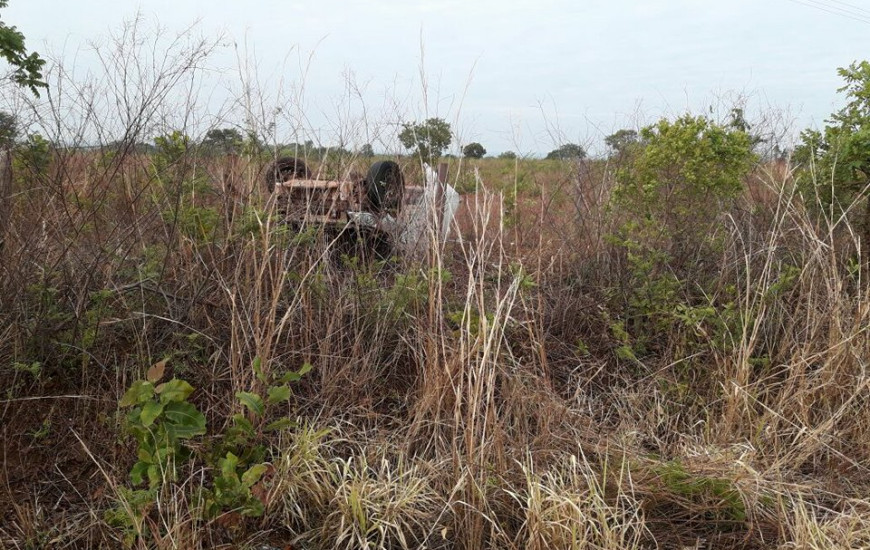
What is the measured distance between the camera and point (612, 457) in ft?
8.50

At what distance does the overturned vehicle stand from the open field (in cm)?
18

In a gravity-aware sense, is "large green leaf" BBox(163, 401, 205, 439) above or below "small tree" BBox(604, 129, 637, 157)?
below

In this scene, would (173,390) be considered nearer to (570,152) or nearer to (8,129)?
(8,129)

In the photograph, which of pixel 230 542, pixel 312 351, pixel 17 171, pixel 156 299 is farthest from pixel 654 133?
pixel 17 171

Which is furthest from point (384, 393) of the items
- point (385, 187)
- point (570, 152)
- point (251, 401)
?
point (570, 152)

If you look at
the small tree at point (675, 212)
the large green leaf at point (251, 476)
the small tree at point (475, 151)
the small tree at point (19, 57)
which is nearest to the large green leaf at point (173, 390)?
the large green leaf at point (251, 476)

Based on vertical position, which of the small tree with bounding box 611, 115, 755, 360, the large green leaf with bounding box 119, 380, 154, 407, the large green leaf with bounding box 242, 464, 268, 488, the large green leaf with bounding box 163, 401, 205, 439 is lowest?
the large green leaf with bounding box 242, 464, 268, 488

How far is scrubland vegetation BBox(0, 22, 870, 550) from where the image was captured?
7.31ft

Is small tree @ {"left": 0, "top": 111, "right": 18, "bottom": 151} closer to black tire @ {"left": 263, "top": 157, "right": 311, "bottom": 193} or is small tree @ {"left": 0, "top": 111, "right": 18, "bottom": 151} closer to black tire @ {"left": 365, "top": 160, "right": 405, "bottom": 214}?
black tire @ {"left": 263, "top": 157, "right": 311, "bottom": 193}

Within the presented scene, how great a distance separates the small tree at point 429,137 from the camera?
348 cm

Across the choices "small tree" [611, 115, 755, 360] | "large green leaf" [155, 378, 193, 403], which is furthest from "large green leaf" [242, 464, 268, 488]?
"small tree" [611, 115, 755, 360]

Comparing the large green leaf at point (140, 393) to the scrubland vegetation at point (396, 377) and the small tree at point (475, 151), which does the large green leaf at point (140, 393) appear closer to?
the scrubland vegetation at point (396, 377)

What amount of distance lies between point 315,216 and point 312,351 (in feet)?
2.13

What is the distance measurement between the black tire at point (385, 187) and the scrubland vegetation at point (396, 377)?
118 mm
